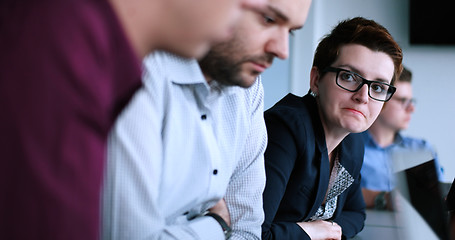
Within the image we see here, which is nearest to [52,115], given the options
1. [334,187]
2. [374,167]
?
[334,187]

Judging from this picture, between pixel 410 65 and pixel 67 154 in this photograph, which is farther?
pixel 410 65

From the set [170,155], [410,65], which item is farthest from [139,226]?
[410,65]

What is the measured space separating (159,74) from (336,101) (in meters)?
0.78

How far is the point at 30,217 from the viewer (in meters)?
0.40

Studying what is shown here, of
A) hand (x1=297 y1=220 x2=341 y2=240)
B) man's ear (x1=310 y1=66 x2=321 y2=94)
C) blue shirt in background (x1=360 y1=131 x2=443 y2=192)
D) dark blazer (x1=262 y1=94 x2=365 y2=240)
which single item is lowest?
blue shirt in background (x1=360 y1=131 x2=443 y2=192)

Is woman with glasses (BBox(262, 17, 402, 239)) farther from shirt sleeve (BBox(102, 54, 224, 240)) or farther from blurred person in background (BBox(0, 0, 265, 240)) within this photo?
blurred person in background (BBox(0, 0, 265, 240))

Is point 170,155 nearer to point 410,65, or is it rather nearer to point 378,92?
point 378,92

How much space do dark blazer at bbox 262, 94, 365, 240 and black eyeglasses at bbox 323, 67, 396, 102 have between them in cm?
13

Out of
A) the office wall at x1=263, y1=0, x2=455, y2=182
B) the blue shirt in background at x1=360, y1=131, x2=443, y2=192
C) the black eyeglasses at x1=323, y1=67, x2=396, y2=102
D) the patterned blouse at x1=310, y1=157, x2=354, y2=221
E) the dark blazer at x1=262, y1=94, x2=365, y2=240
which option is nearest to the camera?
the dark blazer at x1=262, y1=94, x2=365, y2=240

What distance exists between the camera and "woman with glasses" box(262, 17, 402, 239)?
4.88ft

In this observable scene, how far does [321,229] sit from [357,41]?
613 mm

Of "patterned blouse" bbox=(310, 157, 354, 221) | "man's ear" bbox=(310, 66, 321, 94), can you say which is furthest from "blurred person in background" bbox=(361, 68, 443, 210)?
"man's ear" bbox=(310, 66, 321, 94)

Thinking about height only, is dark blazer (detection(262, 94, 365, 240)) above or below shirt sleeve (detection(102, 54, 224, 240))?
below

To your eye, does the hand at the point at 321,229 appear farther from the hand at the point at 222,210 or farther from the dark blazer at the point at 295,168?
the hand at the point at 222,210
